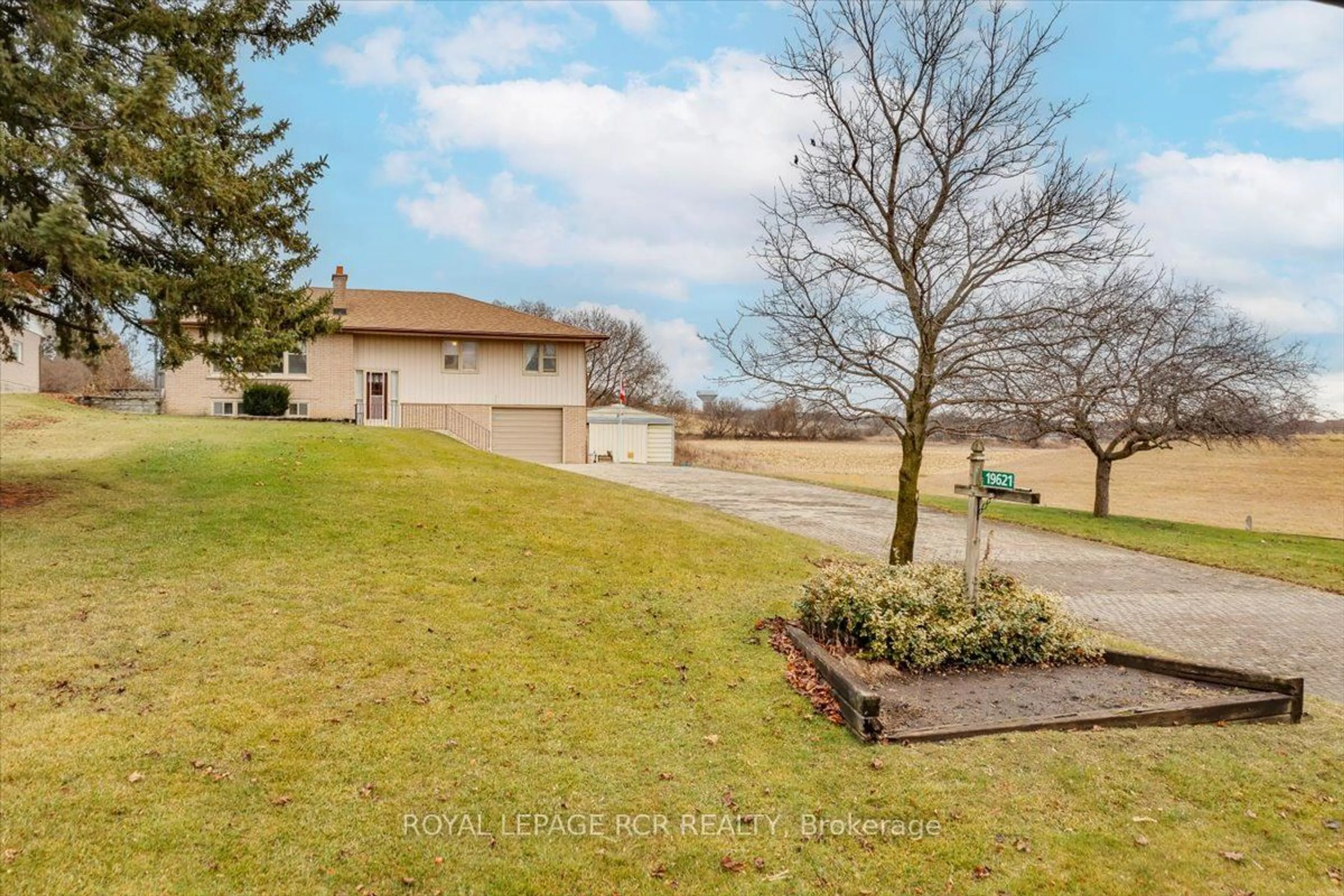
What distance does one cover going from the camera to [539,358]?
88.5ft

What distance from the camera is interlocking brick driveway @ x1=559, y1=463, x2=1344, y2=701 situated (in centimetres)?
763

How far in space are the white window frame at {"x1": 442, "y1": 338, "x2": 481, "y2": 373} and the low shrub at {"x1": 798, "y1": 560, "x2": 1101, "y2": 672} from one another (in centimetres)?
2184

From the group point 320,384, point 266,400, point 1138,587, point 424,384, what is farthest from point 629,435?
point 1138,587

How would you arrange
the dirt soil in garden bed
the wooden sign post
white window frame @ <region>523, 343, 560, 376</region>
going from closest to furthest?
the dirt soil in garden bed
the wooden sign post
white window frame @ <region>523, 343, 560, 376</region>

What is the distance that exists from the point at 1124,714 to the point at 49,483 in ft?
43.5

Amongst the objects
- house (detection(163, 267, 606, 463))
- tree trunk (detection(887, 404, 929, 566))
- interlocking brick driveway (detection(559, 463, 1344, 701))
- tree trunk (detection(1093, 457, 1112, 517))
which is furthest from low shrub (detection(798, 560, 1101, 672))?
house (detection(163, 267, 606, 463))

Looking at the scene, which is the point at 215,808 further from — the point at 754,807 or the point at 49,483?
the point at 49,483

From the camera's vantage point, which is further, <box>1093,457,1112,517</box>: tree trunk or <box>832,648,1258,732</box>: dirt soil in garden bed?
<box>1093,457,1112,517</box>: tree trunk

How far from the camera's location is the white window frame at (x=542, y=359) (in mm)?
26812

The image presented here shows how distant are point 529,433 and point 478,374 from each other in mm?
2912

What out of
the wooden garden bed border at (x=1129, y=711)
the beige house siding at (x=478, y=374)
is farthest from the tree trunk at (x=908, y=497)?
the beige house siding at (x=478, y=374)

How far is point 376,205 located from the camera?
43.4ft

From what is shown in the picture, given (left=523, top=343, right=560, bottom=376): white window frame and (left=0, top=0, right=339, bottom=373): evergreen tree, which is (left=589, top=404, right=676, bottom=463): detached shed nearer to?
(left=523, top=343, right=560, bottom=376): white window frame

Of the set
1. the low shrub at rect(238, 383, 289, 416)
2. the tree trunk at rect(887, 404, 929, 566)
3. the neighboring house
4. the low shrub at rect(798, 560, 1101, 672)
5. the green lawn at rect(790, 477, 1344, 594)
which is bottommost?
the green lawn at rect(790, 477, 1344, 594)
